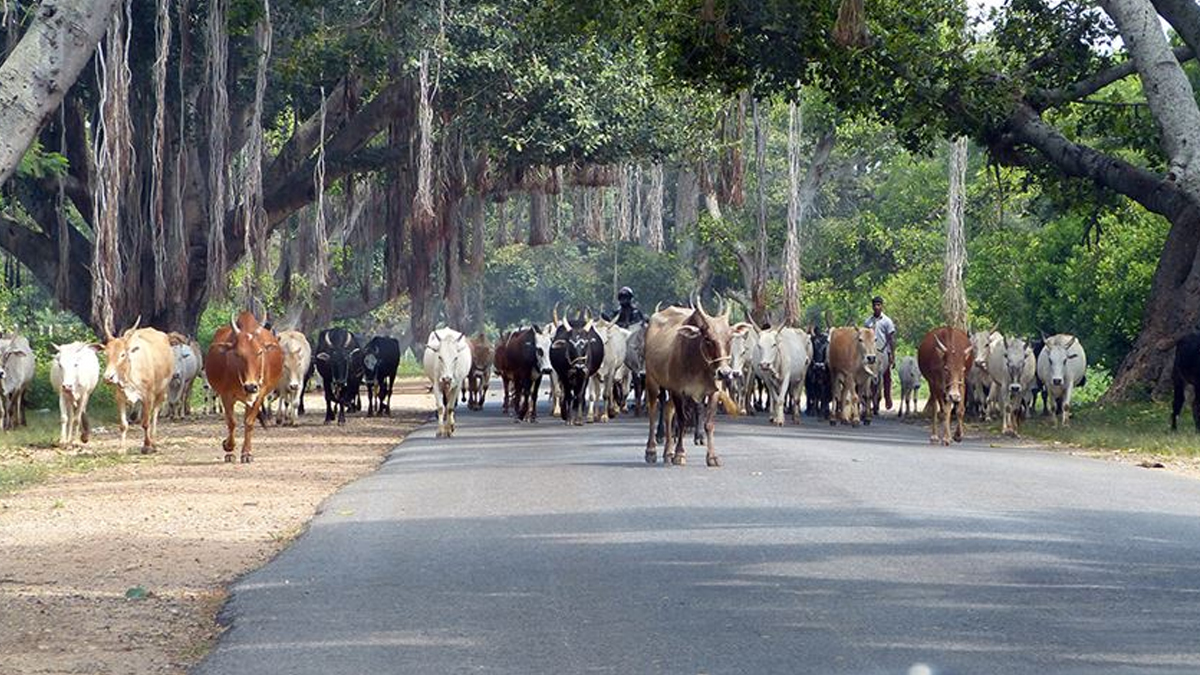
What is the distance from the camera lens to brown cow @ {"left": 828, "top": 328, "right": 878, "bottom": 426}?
98.8 ft

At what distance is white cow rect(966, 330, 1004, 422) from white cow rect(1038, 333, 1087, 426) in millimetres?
748

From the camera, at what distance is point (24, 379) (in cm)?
2800

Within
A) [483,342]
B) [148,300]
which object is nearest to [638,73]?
[483,342]

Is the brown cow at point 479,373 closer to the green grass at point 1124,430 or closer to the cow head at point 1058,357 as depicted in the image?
the green grass at point 1124,430

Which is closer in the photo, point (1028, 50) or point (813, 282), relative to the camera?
point (1028, 50)

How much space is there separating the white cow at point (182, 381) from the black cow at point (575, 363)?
6.03 m

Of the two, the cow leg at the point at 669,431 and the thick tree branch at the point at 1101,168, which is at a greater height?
the thick tree branch at the point at 1101,168

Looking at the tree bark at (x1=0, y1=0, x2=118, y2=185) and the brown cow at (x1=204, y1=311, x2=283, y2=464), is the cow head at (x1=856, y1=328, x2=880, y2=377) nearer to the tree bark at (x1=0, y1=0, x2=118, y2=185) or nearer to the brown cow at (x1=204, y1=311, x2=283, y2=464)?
the brown cow at (x1=204, y1=311, x2=283, y2=464)

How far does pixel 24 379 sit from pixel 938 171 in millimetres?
34230

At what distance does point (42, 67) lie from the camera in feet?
32.6

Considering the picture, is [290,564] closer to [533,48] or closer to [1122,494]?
[1122,494]

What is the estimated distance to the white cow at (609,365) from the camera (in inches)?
1187

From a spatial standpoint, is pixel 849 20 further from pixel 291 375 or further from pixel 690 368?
pixel 291 375

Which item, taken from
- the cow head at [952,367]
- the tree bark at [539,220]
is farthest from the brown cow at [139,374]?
the tree bark at [539,220]
